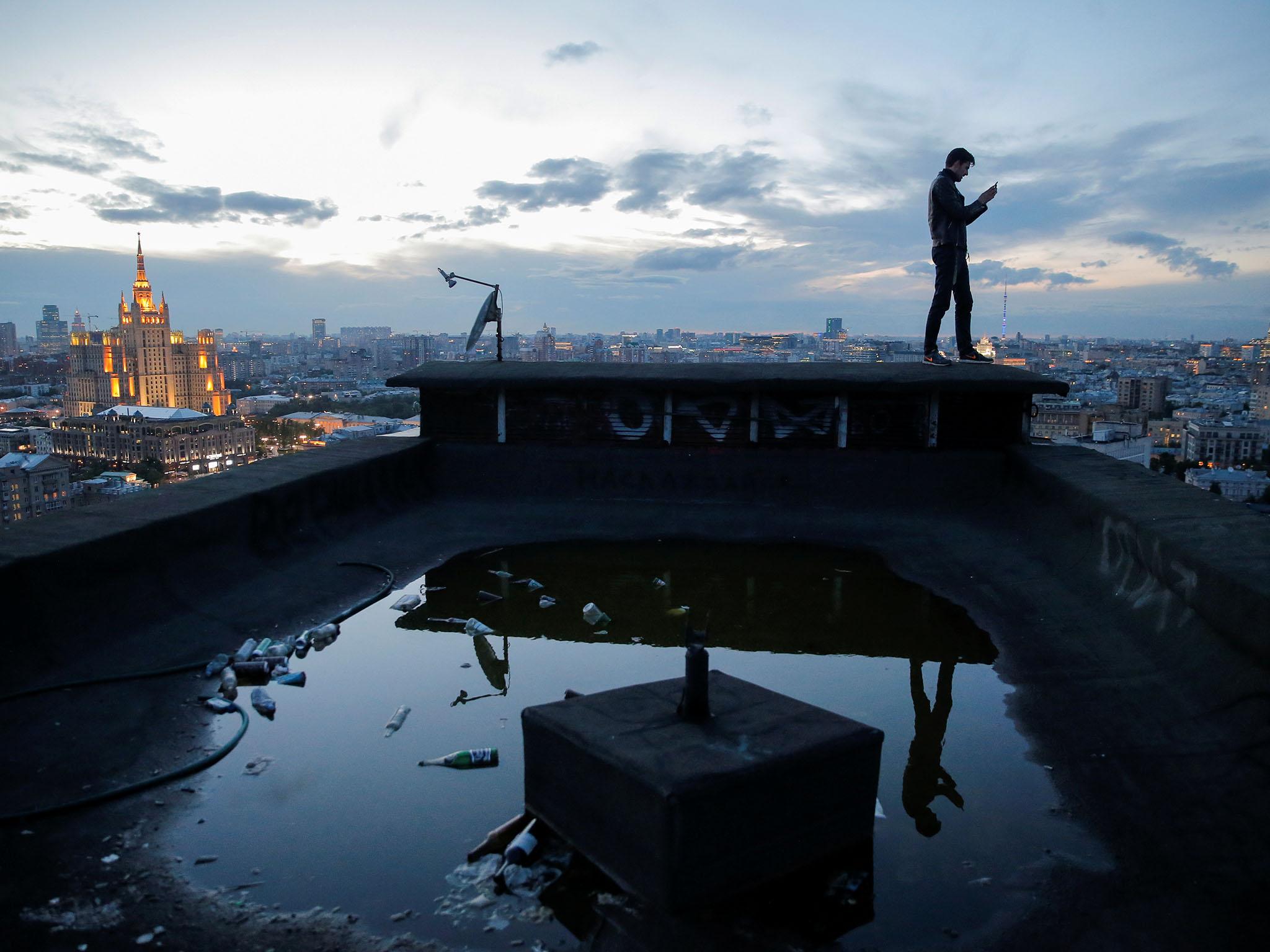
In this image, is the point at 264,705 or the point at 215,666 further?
the point at 215,666

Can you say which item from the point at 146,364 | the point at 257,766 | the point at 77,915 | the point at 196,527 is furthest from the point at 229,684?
the point at 146,364

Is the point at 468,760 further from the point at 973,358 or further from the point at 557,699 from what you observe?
the point at 973,358

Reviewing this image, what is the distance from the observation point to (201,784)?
4199 millimetres

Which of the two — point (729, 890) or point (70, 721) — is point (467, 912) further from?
point (70, 721)

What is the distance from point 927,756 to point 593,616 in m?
3.18

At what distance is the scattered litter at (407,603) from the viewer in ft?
24.2

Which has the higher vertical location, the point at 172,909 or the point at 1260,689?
the point at 1260,689

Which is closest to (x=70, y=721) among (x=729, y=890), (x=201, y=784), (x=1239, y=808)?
(x=201, y=784)

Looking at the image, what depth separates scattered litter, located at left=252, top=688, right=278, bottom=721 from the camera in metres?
5.06

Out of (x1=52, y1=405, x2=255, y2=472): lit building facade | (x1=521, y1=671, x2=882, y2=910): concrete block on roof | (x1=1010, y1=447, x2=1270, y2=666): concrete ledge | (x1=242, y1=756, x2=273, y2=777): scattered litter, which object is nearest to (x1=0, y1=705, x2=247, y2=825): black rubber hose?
(x1=242, y1=756, x2=273, y2=777): scattered litter

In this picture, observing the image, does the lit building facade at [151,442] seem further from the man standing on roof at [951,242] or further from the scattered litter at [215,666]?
the scattered litter at [215,666]

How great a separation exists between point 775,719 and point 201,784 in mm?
2974

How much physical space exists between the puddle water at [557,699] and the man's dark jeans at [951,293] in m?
5.39

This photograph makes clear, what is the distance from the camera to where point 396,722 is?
198 inches
